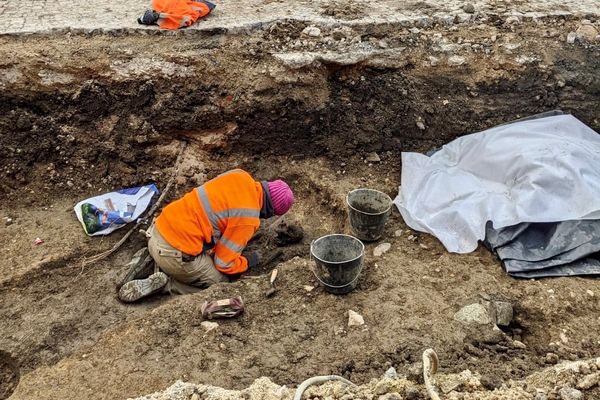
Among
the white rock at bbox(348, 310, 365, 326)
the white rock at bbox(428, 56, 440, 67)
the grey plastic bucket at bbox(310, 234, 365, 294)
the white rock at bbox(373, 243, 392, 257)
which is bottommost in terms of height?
the white rock at bbox(373, 243, 392, 257)

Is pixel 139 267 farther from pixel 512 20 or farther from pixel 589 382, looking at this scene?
pixel 512 20

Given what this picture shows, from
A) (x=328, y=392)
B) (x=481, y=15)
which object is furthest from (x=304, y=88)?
(x=328, y=392)

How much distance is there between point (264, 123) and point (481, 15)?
2.57m

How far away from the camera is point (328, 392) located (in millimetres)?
3070

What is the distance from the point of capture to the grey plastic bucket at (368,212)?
4594mm

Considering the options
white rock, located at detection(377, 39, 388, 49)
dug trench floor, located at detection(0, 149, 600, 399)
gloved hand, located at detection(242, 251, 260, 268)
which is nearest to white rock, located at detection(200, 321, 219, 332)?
dug trench floor, located at detection(0, 149, 600, 399)

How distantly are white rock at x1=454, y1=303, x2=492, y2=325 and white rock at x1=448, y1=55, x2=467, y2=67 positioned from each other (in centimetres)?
266

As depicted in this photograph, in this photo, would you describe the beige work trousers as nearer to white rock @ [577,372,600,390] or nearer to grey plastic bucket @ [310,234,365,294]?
grey plastic bucket @ [310,234,365,294]

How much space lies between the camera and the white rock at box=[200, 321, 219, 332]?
3.81 m

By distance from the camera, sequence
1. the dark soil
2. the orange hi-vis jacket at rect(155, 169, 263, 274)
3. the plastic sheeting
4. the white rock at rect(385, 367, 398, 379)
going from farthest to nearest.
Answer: the plastic sheeting
the orange hi-vis jacket at rect(155, 169, 263, 274)
the dark soil
the white rock at rect(385, 367, 398, 379)

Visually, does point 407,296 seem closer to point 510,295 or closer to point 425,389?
point 510,295

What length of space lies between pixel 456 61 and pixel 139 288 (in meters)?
3.67

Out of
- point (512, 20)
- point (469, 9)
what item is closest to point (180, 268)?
point (469, 9)

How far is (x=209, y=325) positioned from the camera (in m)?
3.84
